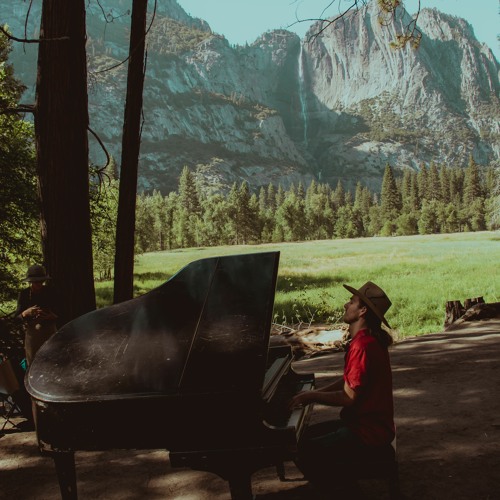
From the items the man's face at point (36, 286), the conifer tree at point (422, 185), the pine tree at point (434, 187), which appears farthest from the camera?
the conifer tree at point (422, 185)

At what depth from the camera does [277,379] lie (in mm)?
3756

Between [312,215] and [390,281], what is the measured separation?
7697cm

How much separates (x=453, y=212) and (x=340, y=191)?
45594mm

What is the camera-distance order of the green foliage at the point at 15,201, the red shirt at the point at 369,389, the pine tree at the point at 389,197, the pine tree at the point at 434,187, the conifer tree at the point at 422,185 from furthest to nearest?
1. the conifer tree at the point at 422,185
2. the pine tree at the point at 434,187
3. the pine tree at the point at 389,197
4. the green foliage at the point at 15,201
5. the red shirt at the point at 369,389

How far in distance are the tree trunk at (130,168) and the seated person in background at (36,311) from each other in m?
2.83

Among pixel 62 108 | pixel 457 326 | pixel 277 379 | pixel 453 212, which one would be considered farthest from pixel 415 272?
pixel 453 212

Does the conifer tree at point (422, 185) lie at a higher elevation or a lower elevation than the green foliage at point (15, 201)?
higher

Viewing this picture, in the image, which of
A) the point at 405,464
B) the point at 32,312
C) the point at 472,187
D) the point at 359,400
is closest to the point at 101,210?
the point at 32,312

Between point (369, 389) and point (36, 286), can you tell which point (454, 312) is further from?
point (369, 389)

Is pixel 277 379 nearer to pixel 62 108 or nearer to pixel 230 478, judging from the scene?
pixel 230 478

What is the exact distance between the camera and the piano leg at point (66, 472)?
11.8ft

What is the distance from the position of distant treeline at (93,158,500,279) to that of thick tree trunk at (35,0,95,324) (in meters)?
61.9

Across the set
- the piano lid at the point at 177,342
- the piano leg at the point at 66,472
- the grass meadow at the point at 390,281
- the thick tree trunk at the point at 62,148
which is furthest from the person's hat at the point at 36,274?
the grass meadow at the point at 390,281

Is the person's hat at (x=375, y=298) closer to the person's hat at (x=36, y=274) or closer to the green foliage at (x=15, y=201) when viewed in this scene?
the person's hat at (x=36, y=274)
